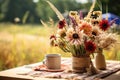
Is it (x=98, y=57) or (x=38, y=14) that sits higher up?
(x=38, y=14)

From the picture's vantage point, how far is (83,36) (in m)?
2.27

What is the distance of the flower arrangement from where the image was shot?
221 centimetres

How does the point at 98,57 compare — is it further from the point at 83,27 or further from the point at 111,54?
the point at 111,54

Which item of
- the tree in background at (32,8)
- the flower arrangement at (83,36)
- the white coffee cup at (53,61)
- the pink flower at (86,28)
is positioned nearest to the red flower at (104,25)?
the flower arrangement at (83,36)

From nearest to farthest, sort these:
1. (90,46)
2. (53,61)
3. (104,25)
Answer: (90,46) < (104,25) < (53,61)

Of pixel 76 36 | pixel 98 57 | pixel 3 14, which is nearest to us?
pixel 76 36

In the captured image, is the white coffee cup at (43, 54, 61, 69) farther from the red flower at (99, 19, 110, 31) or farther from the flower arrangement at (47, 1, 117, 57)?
the red flower at (99, 19, 110, 31)

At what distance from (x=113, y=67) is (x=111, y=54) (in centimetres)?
165

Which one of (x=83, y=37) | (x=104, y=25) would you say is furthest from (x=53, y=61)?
(x=104, y=25)

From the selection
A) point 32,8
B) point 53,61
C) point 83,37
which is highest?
point 32,8

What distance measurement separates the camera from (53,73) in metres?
2.33

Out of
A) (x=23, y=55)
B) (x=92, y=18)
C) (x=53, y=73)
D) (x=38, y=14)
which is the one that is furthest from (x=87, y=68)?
(x=38, y=14)

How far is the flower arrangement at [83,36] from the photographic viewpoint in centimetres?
221

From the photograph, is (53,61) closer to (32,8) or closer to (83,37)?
(83,37)
